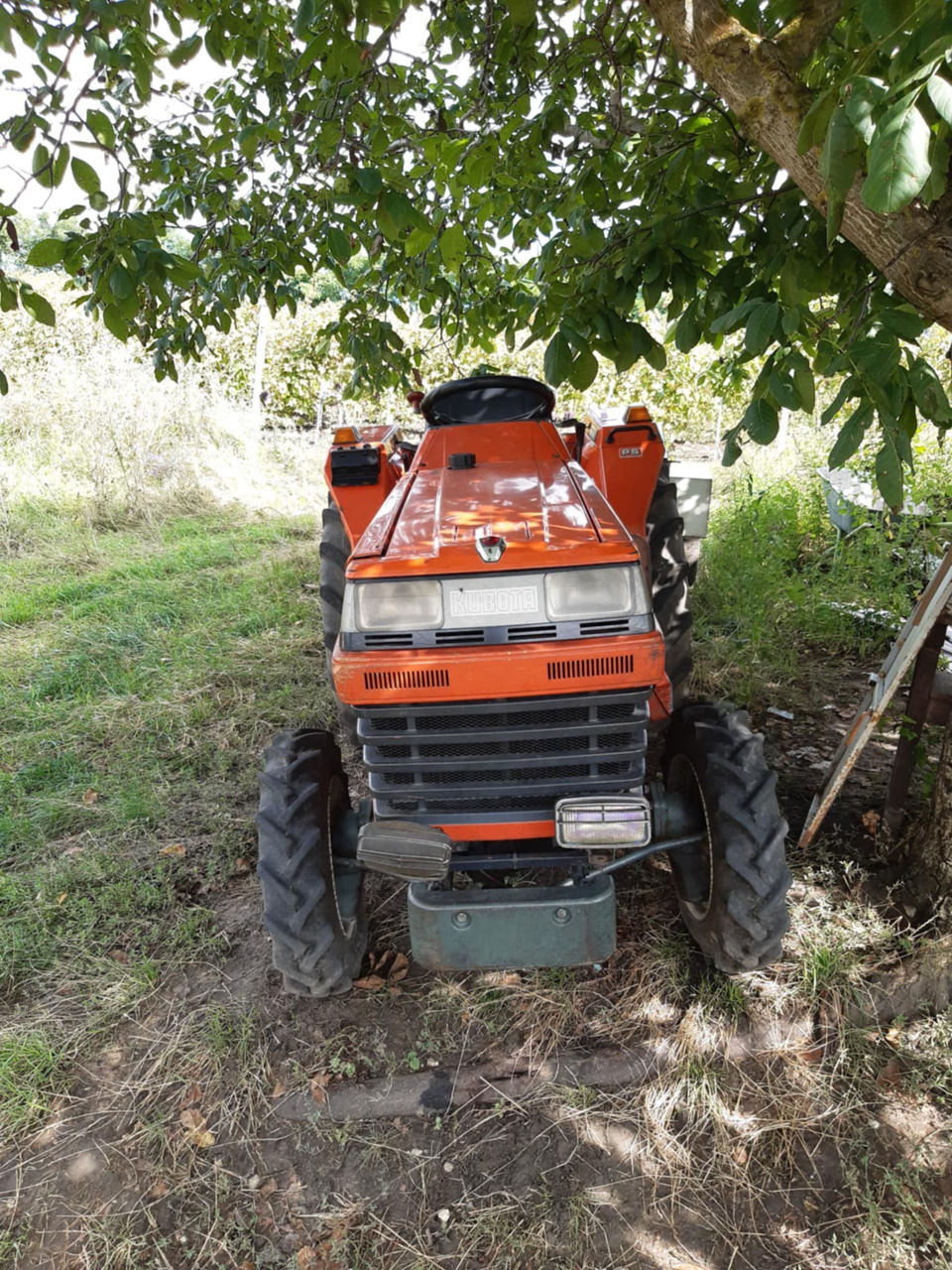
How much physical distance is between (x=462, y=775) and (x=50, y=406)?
787 cm

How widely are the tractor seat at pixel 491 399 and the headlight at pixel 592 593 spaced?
163 cm

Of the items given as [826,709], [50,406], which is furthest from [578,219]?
[50,406]

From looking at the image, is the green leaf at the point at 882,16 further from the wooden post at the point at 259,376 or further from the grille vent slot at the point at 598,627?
the wooden post at the point at 259,376

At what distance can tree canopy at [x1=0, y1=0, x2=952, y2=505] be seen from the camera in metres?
1.52

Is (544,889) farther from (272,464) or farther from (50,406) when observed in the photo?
(272,464)

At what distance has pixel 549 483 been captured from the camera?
2.68m

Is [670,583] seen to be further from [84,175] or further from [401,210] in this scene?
[84,175]

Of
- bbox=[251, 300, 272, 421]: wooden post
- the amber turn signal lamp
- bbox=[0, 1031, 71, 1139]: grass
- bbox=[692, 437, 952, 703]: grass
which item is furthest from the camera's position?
bbox=[251, 300, 272, 421]: wooden post

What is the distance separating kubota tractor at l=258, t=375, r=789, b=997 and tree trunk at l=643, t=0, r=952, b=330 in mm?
847

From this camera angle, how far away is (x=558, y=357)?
2.21 metres

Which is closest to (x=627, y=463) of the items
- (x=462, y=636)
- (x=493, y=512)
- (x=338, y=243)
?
(x=493, y=512)

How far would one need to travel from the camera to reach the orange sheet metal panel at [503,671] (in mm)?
1964

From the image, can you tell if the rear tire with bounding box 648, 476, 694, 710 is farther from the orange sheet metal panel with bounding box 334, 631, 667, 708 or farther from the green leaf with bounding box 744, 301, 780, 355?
the green leaf with bounding box 744, 301, 780, 355

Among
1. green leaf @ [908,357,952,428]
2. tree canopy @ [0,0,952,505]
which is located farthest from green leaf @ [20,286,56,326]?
green leaf @ [908,357,952,428]
